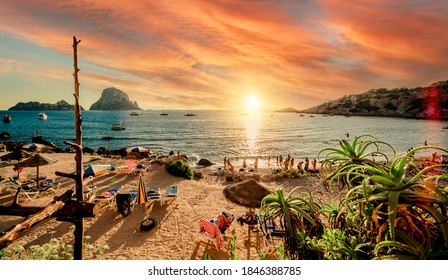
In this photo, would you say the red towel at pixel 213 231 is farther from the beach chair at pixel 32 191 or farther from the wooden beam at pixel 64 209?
the beach chair at pixel 32 191

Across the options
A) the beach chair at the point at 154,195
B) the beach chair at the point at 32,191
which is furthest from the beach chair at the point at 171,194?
the beach chair at the point at 32,191

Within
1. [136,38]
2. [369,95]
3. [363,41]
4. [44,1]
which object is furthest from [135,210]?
[369,95]

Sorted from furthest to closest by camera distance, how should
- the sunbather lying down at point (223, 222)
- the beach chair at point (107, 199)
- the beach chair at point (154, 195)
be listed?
1. the beach chair at point (154, 195)
2. the beach chair at point (107, 199)
3. the sunbather lying down at point (223, 222)

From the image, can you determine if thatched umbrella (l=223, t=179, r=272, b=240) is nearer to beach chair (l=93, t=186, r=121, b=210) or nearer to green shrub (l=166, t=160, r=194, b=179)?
beach chair (l=93, t=186, r=121, b=210)

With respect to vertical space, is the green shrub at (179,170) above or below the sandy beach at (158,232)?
above

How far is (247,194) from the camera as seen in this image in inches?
300

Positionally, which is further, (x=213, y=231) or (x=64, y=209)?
(x=213, y=231)

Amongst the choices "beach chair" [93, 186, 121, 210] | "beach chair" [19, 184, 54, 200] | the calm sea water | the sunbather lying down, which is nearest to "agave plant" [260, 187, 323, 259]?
the sunbather lying down

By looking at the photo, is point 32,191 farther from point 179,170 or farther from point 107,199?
point 179,170

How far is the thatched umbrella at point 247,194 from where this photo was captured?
7.46m

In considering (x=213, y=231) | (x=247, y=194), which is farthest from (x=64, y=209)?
(x=247, y=194)

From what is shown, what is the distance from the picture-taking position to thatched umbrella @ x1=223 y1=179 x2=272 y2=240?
24.5 ft
